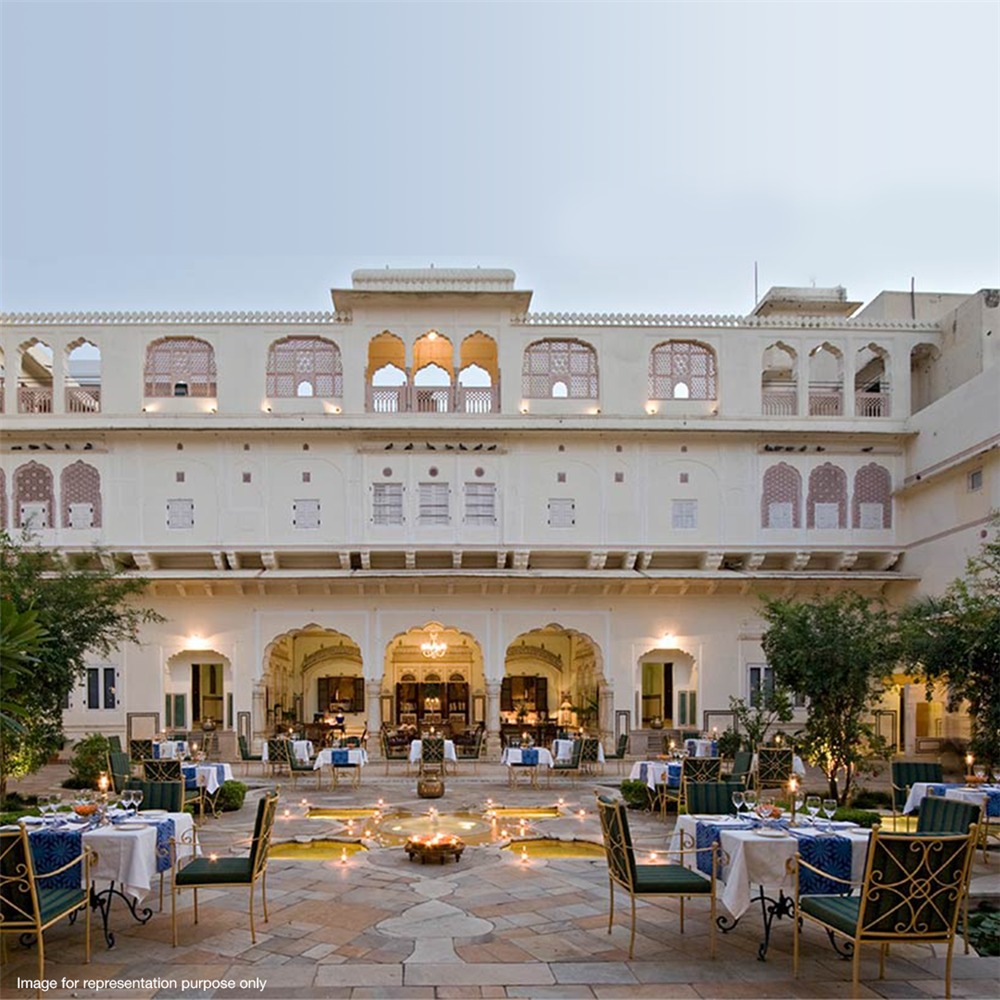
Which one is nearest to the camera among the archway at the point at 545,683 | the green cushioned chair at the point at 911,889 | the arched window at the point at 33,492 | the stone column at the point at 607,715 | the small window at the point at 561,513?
the green cushioned chair at the point at 911,889

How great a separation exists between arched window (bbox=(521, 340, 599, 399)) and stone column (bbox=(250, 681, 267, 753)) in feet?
30.7

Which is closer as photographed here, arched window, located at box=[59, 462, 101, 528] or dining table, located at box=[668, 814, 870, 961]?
dining table, located at box=[668, 814, 870, 961]

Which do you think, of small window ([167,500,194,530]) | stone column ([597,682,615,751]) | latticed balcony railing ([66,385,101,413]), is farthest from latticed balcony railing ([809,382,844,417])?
latticed balcony railing ([66,385,101,413])

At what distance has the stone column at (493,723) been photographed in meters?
22.0

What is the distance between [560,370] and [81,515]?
455 inches

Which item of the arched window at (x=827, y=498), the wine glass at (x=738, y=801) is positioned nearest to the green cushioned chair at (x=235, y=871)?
the wine glass at (x=738, y=801)

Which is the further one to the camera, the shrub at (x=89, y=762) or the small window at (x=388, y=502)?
the small window at (x=388, y=502)

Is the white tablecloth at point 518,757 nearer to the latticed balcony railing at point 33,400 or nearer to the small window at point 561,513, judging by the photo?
the small window at point 561,513

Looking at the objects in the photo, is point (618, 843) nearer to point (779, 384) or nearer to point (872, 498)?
point (872, 498)

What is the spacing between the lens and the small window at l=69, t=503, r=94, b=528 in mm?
22000

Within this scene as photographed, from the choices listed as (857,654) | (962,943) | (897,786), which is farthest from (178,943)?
(857,654)

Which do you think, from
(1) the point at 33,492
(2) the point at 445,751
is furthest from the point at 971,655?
(1) the point at 33,492

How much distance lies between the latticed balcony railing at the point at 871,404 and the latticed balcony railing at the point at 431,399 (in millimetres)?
8872

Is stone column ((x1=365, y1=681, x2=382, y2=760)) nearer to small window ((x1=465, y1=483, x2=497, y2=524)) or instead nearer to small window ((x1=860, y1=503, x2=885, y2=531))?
small window ((x1=465, y1=483, x2=497, y2=524))
